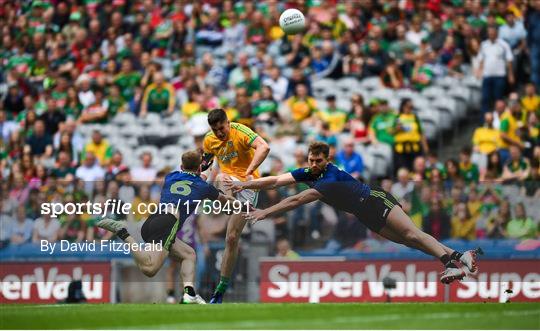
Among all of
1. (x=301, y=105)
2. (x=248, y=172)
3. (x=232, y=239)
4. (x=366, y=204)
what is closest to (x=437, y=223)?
(x=366, y=204)

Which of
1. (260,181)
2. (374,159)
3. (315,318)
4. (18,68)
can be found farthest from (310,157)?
(18,68)

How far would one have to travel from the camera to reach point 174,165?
2314cm

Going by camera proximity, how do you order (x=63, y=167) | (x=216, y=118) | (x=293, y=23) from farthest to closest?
(x=63, y=167)
(x=293, y=23)
(x=216, y=118)

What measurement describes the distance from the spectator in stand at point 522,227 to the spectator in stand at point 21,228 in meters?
6.60

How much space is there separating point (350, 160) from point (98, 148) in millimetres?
5305

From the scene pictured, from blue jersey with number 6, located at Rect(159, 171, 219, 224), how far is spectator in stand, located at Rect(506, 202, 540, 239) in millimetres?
4037

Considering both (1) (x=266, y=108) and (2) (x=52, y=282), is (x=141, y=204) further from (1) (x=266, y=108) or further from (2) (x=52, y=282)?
(1) (x=266, y=108)

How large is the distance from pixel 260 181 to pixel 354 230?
1.93 meters

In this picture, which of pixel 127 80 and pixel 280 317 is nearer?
pixel 280 317

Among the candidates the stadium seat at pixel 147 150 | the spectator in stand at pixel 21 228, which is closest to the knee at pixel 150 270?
the spectator in stand at pixel 21 228

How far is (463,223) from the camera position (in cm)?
1766

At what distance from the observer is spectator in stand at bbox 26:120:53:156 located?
24.9 metres

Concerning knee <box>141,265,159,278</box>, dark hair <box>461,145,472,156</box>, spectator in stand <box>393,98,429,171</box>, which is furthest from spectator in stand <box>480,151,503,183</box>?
knee <box>141,265,159,278</box>

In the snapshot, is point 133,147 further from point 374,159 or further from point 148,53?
point 374,159
